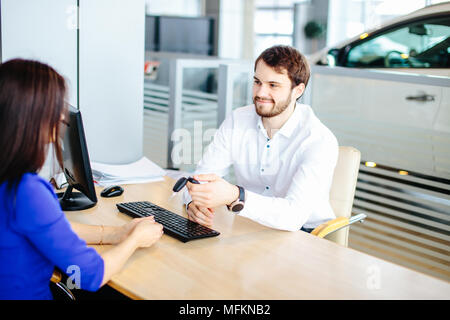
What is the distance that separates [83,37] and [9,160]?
55.0 inches

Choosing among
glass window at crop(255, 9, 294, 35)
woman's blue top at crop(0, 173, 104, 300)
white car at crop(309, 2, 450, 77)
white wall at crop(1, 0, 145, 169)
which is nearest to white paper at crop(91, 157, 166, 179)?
white wall at crop(1, 0, 145, 169)

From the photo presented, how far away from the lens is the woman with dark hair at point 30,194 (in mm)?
1222

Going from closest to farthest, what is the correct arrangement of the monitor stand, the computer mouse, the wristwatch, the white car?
1. the wristwatch
2. the monitor stand
3. the computer mouse
4. the white car

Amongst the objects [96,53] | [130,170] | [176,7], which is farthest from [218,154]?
[176,7]

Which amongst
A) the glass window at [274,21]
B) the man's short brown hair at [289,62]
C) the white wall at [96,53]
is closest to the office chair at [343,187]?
the man's short brown hair at [289,62]

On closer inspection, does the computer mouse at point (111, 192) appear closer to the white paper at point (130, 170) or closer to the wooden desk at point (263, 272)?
the white paper at point (130, 170)

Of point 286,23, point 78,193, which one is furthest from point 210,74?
point 286,23

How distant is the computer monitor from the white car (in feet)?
7.65

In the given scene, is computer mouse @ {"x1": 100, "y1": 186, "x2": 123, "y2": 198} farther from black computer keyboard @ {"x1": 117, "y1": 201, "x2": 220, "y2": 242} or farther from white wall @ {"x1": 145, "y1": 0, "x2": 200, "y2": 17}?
white wall @ {"x1": 145, "y1": 0, "x2": 200, "y2": 17}

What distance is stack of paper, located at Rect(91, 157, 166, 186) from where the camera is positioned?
2340 millimetres

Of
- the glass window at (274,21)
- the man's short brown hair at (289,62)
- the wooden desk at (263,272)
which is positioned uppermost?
the glass window at (274,21)

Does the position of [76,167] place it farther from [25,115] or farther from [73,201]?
[25,115]

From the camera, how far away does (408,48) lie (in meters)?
3.98

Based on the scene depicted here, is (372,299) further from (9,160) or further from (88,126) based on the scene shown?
(88,126)
